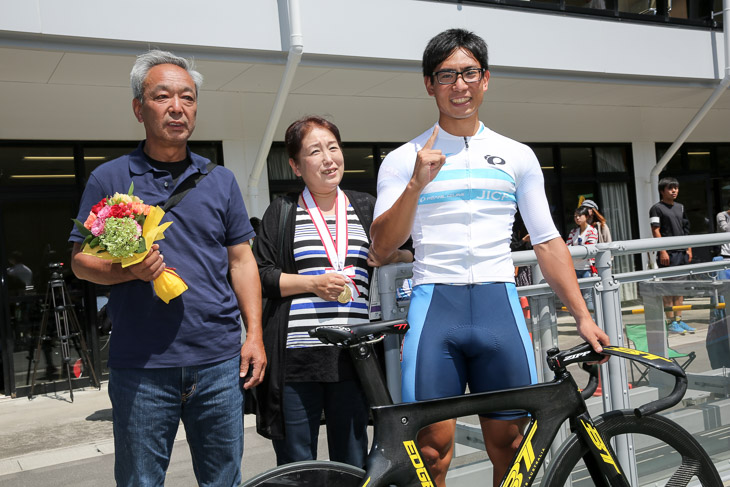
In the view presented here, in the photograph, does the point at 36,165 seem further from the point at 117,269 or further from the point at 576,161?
the point at 576,161

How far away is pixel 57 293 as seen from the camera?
329 inches

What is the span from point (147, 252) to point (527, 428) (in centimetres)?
130

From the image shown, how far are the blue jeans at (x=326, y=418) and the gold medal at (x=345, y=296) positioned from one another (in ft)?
1.00

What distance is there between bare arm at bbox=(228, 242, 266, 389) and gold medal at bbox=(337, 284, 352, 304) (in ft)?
0.95

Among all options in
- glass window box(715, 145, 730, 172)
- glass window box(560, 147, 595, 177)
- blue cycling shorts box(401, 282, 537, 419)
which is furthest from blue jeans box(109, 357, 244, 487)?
glass window box(715, 145, 730, 172)

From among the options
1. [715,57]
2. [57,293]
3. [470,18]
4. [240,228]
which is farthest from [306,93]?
[240,228]

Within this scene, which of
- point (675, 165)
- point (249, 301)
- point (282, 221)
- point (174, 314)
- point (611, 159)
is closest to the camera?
point (174, 314)

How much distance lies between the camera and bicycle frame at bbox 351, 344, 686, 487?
77.9 inches

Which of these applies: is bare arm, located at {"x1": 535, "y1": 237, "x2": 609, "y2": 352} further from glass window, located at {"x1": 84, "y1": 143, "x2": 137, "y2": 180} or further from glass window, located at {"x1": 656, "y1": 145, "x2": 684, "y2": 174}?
glass window, located at {"x1": 656, "y1": 145, "x2": 684, "y2": 174}

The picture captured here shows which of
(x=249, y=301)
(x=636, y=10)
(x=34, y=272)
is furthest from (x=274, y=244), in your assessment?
(x=636, y=10)

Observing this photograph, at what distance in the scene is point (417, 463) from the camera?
2.01 metres

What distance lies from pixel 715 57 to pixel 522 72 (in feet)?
12.8

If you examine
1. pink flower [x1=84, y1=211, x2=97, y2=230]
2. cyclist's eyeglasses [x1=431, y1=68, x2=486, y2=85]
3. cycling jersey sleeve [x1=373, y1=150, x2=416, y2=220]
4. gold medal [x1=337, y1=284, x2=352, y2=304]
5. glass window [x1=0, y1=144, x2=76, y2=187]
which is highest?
glass window [x1=0, y1=144, x2=76, y2=187]

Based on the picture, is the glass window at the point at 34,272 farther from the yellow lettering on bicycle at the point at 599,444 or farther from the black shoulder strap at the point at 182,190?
the yellow lettering on bicycle at the point at 599,444
